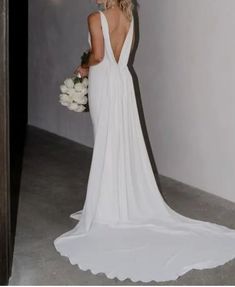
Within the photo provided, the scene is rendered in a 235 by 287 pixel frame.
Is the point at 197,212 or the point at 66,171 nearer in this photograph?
the point at 197,212

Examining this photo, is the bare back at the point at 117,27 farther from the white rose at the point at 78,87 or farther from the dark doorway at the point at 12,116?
the dark doorway at the point at 12,116

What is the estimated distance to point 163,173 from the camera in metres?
5.13

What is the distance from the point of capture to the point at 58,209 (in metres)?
4.23

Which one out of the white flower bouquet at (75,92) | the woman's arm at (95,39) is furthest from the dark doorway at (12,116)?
the woman's arm at (95,39)

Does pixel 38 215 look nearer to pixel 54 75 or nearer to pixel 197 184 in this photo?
pixel 197 184

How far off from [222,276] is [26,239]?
1372 millimetres

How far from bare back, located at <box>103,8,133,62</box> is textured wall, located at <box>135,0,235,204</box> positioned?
39.6 inches

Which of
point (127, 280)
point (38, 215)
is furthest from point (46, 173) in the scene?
point (127, 280)

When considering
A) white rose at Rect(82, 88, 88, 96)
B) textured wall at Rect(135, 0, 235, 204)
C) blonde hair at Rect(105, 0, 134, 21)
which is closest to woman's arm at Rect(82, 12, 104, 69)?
blonde hair at Rect(105, 0, 134, 21)

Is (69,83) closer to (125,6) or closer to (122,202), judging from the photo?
(125,6)

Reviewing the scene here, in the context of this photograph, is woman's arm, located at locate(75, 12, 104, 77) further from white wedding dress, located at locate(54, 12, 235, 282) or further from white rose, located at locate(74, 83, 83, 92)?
white rose, located at locate(74, 83, 83, 92)

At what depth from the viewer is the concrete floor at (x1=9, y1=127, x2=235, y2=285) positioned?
3.11 m

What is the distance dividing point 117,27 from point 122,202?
1239 mm

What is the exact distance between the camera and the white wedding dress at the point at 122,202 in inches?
136
